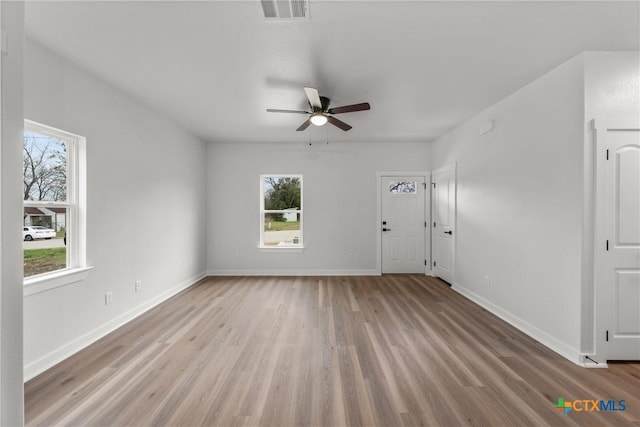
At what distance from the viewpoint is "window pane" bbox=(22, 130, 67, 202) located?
2313 millimetres

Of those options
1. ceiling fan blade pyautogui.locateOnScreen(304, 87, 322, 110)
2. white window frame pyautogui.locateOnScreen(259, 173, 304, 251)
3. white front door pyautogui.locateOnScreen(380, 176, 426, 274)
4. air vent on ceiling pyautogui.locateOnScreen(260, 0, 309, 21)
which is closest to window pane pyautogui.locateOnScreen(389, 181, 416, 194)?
white front door pyautogui.locateOnScreen(380, 176, 426, 274)

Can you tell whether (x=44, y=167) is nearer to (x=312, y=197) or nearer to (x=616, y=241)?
(x=312, y=197)

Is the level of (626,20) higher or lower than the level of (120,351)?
higher

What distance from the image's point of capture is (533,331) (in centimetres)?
284

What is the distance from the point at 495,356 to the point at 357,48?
298 cm

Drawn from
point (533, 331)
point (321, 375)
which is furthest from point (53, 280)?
point (533, 331)

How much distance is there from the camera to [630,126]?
232cm

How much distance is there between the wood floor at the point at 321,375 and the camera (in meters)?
1.75

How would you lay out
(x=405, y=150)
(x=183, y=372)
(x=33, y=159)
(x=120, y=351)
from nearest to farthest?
(x=183, y=372), (x=33, y=159), (x=120, y=351), (x=405, y=150)

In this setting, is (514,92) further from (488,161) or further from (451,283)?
(451,283)

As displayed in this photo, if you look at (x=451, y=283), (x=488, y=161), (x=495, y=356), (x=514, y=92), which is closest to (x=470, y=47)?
(x=514, y=92)

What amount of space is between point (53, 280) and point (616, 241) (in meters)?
4.87

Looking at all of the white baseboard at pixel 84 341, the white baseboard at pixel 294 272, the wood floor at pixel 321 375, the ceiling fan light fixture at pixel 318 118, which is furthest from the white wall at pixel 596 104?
the white baseboard at pixel 84 341

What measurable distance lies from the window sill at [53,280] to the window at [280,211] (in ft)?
10.5
